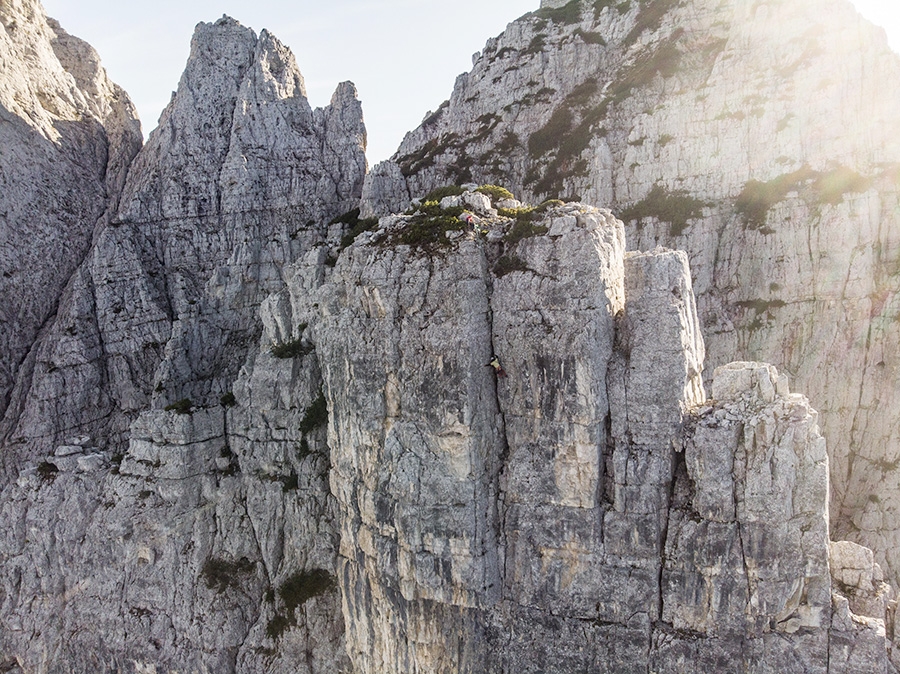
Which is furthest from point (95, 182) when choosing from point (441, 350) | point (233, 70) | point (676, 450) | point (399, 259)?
point (676, 450)

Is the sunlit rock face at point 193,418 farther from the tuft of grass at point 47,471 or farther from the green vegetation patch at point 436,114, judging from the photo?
the green vegetation patch at point 436,114

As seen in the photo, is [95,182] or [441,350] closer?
[441,350]

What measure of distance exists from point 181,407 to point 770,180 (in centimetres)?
4873

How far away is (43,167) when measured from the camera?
54.9 m

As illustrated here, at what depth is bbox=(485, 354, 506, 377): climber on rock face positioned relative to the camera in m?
25.1

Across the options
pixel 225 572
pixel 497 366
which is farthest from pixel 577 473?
pixel 225 572

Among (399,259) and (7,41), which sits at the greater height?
(7,41)

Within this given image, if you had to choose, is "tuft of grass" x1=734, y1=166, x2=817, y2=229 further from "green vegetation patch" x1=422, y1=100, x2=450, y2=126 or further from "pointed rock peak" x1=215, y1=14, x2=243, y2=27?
"pointed rock peak" x1=215, y1=14, x2=243, y2=27

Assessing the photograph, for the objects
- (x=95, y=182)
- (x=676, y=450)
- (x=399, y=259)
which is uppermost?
(x=95, y=182)

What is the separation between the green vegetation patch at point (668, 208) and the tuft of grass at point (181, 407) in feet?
126

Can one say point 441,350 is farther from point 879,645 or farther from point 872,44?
point 872,44

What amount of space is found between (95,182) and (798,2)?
69.0 metres

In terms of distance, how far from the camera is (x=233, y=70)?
56250 millimetres

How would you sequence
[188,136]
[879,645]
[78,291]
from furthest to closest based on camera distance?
[188,136], [78,291], [879,645]
